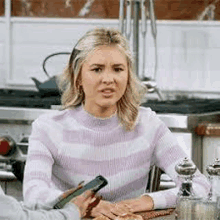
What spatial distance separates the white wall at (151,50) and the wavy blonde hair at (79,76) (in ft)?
4.04

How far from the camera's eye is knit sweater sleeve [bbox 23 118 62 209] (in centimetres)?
195

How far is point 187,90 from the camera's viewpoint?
3.45 meters

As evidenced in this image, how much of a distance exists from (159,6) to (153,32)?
0.74 ft

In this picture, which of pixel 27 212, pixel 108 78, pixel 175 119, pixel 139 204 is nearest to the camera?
pixel 27 212

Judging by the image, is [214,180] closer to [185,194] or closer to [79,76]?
[185,194]

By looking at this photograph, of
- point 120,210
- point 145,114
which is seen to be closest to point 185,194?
point 120,210

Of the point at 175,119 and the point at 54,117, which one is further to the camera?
the point at 175,119

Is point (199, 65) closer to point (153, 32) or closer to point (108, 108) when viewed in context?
point (153, 32)

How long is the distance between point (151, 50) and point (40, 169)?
5.28 feet

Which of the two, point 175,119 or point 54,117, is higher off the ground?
point 54,117

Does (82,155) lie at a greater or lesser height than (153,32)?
lesser

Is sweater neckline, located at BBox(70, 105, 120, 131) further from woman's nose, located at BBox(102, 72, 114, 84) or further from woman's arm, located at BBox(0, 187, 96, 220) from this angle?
woman's arm, located at BBox(0, 187, 96, 220)

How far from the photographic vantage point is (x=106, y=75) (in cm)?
205

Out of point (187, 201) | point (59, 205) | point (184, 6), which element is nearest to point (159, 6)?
point (184, 6)
